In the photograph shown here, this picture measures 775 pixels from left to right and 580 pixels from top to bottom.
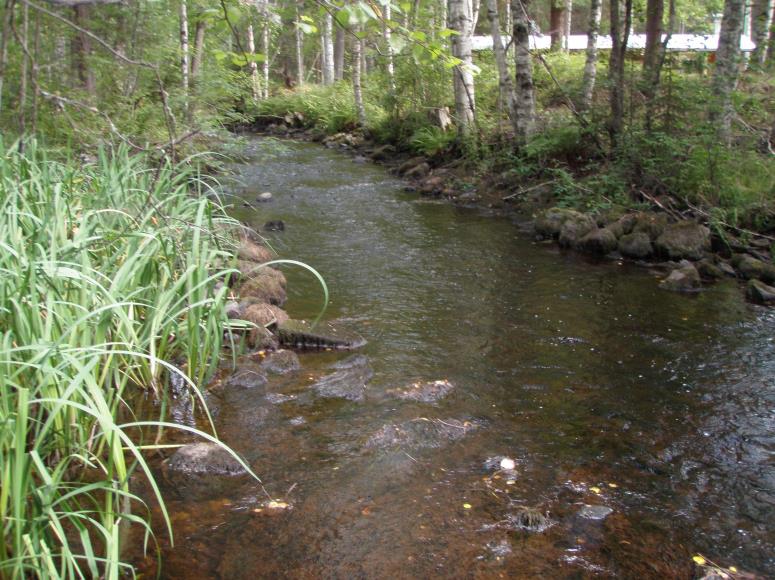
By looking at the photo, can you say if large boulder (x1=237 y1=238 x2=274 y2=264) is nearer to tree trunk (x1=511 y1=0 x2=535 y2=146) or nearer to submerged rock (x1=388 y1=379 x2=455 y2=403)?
submerged rock (x1=388 y1=379 x2=455 y2=403)

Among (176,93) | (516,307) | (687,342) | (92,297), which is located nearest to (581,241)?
(516,307)

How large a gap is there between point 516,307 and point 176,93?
650 centimetres

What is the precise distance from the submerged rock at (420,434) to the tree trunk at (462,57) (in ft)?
35.1

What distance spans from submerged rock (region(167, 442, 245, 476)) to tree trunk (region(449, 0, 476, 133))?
1143 cm

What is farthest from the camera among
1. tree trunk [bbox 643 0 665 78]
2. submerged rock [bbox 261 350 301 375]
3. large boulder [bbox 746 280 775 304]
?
tree trunk [bbox 643 0 665 78]

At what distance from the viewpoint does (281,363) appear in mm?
5535

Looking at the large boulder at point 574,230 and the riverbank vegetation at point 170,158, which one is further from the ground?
the riverbank vegetation at point 170,158

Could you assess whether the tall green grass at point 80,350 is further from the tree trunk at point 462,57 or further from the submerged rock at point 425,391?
the tree trunk at point 462,57

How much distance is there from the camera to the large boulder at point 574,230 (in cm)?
982

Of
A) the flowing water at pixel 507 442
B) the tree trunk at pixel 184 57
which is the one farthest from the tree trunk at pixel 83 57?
the flowing water at pixel 507 442

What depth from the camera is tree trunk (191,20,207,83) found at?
12464 millimetres

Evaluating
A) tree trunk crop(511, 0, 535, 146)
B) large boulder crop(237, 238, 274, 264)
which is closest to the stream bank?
tree trunk crop(511, 0, 535, 146)

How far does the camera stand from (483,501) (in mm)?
3793

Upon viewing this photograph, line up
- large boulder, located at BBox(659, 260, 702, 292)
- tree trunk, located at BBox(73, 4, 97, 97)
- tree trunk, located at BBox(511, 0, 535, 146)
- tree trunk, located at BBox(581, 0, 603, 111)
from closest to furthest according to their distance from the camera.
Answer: large boulder, located at BBox(659, 260, 702, 292)
tree trunk, located at BBox(73, 4, 97, 97)
tree trunk, located at BBox(511, 0, 535, 146)
tree trunk, located at BBox(581, 0, 603, 111)
